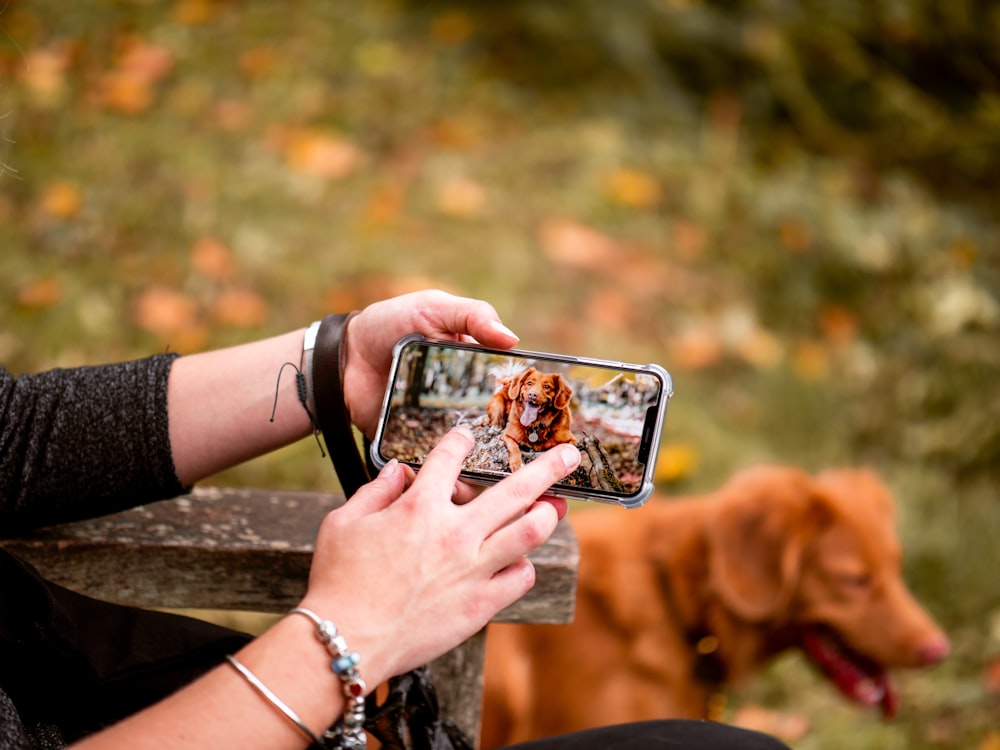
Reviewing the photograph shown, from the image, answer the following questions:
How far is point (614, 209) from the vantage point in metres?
4.07

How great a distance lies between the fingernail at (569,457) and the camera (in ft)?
3.41

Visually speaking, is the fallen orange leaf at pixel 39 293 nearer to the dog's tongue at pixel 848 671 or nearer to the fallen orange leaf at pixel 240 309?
the fallen orange leaf at pixel 240 309

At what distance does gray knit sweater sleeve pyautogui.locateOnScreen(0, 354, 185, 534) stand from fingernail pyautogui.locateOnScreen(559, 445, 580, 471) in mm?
563

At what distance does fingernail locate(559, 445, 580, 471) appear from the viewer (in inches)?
40.9

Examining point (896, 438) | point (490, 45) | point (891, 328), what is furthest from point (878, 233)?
point (490, 45)

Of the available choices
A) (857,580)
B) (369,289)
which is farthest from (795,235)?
(857,580)

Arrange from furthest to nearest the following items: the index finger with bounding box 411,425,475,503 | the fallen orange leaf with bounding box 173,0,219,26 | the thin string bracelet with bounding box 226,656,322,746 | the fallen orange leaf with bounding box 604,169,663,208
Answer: the fallen orange leaf with bounding box 173,0,219,26, the fallen orange leaf with bounding box 604,169,663,208, the index finger with bounding box 411,425,475,503, the thin string bracelet with bounding box 226,656,322,746

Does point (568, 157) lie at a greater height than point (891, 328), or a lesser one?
A: greater

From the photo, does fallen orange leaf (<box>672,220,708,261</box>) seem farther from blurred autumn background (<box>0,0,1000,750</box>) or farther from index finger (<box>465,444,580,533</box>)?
index finger (<box>465,444,580,533</box>)

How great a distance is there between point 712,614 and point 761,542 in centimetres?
20

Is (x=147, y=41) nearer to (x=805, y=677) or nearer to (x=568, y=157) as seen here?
(x=568, y=157)

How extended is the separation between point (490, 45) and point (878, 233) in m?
2.14

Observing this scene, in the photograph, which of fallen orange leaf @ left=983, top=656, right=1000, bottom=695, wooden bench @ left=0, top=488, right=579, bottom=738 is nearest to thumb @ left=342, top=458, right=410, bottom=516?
wooden bench @ left=0, top=488, right=579, bottom=738

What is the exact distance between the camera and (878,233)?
13.6 ft
